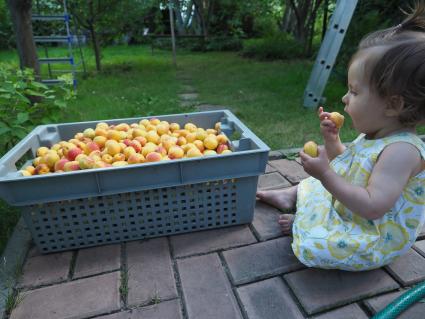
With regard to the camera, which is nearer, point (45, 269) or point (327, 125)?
point (327, 125)

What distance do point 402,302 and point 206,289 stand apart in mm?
800

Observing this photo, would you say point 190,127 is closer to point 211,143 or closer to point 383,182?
point 211,143

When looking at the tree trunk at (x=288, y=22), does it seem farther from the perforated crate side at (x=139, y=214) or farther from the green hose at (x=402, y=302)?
the green hose at (x=402, y=302)

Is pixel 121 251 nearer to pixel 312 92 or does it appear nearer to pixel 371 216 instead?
pixel 371 216

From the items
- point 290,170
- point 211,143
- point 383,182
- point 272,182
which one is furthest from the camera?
point 290,170

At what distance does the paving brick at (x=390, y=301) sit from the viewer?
4.43ft

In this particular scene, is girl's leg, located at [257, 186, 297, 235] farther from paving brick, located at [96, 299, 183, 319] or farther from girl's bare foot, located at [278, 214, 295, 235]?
paving brick, located at [96, 299, 183, 319]

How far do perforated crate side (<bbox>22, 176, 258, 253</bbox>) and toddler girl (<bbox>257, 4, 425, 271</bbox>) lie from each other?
40 centimetres

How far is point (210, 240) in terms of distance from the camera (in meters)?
1.83

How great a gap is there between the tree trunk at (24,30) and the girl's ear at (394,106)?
3.74 metres

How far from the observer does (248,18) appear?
1688cm

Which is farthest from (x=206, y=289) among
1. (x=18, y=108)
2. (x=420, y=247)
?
(x=18, y=108)

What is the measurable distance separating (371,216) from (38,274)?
5.00 ft

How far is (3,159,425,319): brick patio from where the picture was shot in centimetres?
140
